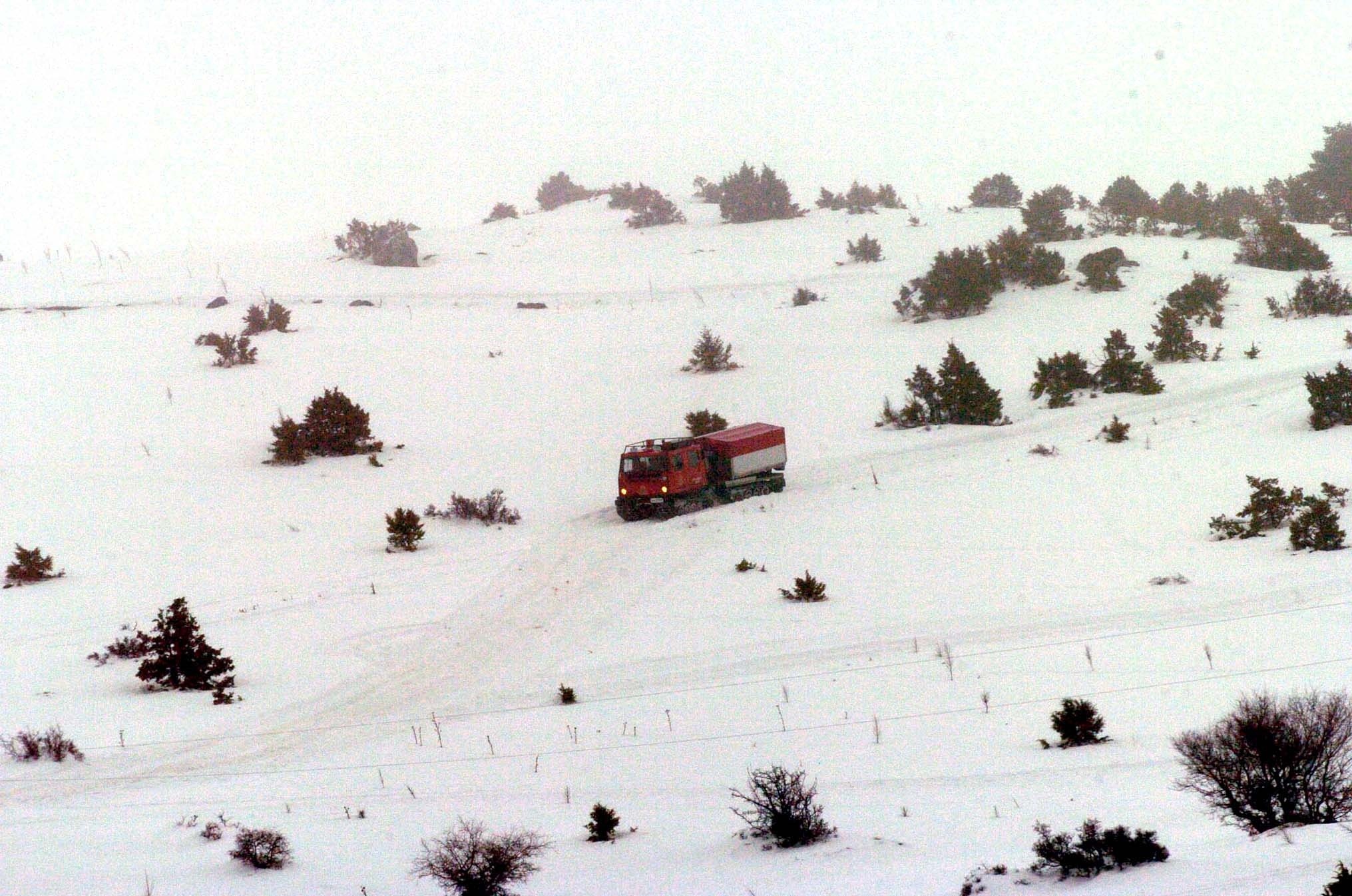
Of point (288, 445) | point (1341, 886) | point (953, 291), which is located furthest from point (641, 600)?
point (953, 291)

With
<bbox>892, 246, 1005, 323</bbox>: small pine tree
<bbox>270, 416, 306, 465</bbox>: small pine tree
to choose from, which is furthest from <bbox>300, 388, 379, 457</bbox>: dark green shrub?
<bbox>892, 246, 1005, 323</bbox>: small pine tree

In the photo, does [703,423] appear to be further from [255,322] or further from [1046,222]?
[1046,222]

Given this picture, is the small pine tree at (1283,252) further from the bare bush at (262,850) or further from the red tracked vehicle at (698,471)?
the bare bush at (262,850)

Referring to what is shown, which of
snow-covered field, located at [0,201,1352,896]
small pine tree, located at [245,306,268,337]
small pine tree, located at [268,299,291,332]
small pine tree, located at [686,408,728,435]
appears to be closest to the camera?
snow-covered field, located at [0,201,1352,896]

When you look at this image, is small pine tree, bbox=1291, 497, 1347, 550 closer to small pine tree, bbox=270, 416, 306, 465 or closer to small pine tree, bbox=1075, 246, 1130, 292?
small pine tree, bbox=270, 416, 306, 465

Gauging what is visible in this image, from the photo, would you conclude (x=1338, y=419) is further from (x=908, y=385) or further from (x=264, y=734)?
(x=264, y=734)

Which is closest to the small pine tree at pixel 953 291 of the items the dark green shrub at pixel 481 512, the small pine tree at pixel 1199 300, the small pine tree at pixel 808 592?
the small pine tree at pixel 1199 300

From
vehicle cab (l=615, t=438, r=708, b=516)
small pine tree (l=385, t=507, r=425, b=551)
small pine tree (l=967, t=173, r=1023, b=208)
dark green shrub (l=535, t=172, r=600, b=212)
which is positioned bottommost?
small pine tree (l=385, t=507, r=425, b=551)
